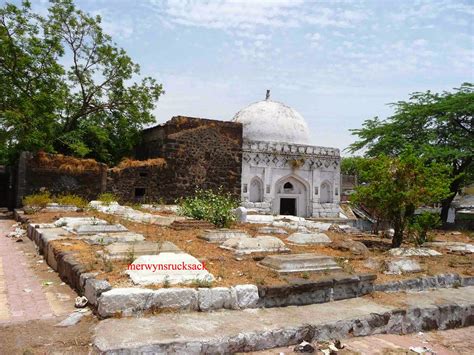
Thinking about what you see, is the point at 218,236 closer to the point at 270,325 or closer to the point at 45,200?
the point at 270,325

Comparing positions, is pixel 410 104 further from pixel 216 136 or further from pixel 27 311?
pixel 27 311

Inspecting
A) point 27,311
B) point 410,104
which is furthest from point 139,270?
point 410,104

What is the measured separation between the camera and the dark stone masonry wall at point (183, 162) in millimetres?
18797

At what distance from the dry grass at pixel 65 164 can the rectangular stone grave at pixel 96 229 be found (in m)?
9.46

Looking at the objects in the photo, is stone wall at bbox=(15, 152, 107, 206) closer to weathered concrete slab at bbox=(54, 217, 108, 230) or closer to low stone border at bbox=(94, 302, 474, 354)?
weathered concrete slab at bbox=(54, 217, 108, 230)

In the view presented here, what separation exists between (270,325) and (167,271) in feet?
4.40

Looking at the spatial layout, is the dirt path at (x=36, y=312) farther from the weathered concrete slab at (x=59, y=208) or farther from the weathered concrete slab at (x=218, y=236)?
the weathered concrete slab at (x=59, y=208)

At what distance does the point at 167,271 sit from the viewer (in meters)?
4.75

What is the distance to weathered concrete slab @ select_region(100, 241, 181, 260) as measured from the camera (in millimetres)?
5566

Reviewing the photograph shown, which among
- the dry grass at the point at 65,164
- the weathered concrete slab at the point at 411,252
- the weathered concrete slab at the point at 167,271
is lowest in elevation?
the weathered concrete slab at the point at 411,252

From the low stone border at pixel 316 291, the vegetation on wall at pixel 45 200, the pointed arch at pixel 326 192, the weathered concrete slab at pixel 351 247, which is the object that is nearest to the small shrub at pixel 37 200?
the vegetation on wall at pixel 45 200

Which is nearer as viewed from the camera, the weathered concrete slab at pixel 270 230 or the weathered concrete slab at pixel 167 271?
the weathered concrete slab at pixel 167 271

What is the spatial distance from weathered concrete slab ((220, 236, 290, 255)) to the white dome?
16.8m

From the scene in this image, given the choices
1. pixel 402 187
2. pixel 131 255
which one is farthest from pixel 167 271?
pixel 402 187
